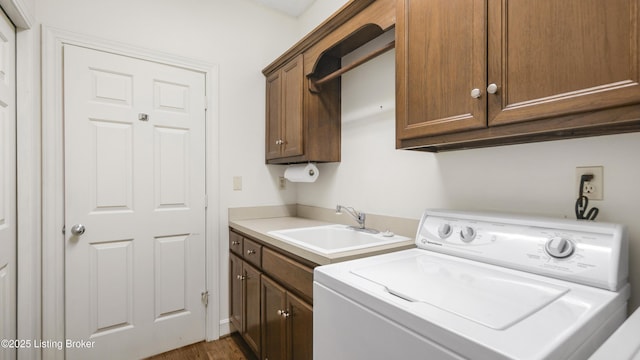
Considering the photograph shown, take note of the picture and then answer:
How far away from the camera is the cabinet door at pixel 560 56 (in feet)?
2.31

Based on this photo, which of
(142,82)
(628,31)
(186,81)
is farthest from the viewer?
(186,81)

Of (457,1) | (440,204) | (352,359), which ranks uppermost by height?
(457,1)

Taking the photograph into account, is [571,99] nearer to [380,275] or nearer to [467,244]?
[467,244]

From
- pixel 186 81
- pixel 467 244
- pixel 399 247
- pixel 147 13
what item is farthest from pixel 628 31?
pixel 147 13

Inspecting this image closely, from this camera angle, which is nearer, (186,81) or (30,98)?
(30,98)

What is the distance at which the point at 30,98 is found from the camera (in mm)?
1628

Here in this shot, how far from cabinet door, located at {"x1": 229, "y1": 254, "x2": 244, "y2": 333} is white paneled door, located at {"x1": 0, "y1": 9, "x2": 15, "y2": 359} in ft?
3.85

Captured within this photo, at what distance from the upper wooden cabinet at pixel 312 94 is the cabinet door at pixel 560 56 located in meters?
0.90

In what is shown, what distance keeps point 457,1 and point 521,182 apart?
2.35 feet

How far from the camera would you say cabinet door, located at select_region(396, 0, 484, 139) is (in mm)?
979

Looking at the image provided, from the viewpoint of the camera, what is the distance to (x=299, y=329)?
1354mm

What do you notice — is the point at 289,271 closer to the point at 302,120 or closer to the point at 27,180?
the point at 302,120

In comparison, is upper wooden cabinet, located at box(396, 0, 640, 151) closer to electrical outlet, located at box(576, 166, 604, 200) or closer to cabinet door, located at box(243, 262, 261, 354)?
electrical outlet, located at box(576, 166, 604, 200)

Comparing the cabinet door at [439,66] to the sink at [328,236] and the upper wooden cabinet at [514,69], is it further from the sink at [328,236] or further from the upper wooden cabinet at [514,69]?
the sink at [328,236]
